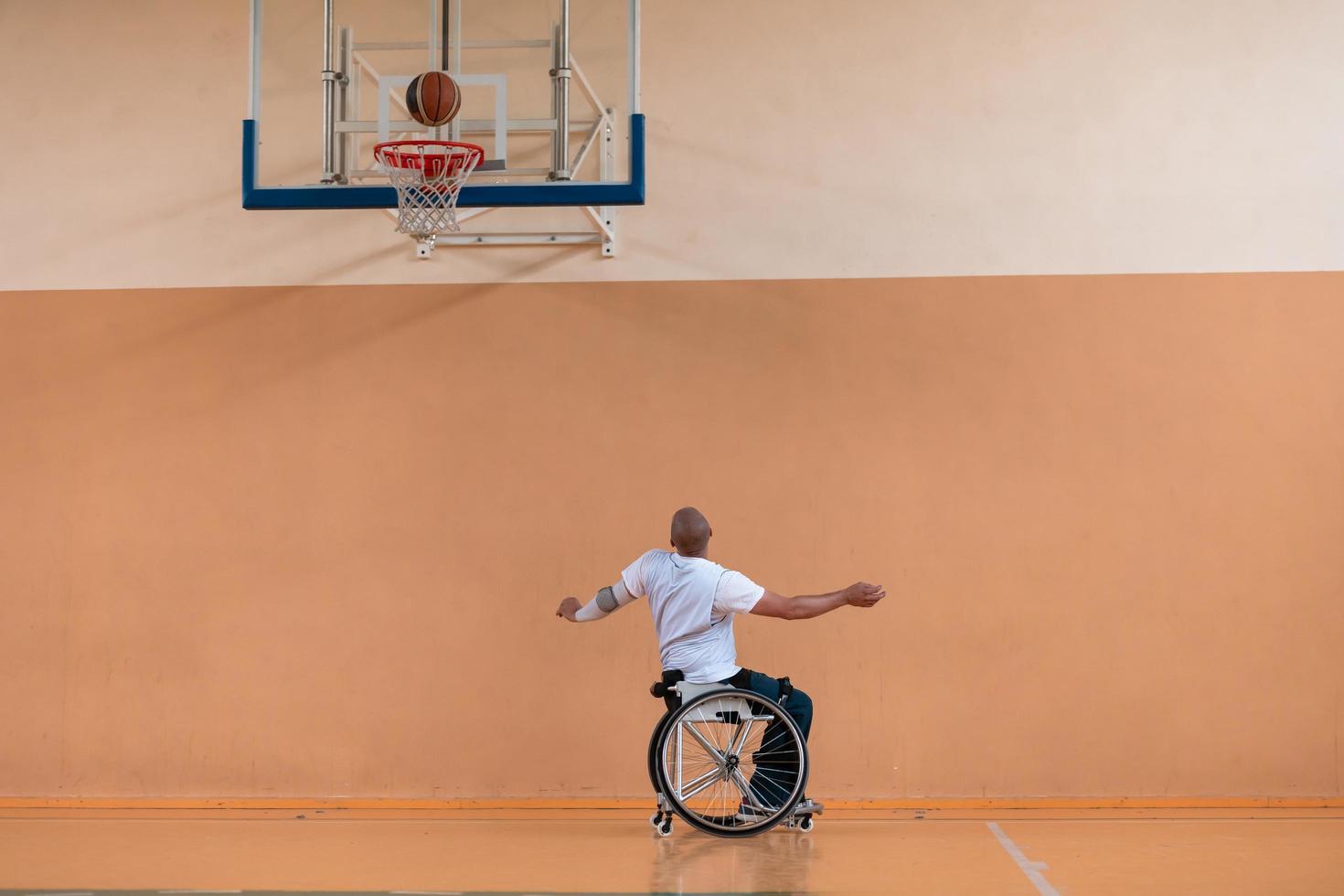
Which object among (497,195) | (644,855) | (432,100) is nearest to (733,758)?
(644,855)

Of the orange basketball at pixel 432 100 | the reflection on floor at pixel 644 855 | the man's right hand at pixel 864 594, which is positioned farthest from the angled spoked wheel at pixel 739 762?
the orange basketball at pixel 432 100

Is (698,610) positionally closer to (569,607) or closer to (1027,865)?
(569,607)

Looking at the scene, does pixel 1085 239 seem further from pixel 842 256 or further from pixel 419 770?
pixel 419 770

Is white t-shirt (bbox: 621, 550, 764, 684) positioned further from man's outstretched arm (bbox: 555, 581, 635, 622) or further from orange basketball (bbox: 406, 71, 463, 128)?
orange basketball (bbox: 406, 71, 463, 128)

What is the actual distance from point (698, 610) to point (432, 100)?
228cm

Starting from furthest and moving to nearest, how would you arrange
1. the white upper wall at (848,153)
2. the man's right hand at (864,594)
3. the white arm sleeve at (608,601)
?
the white upper wall at (848,153)
the white arm sleeve at (608,601)
the man's right hand at (864,594)

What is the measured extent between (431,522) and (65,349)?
2075mm

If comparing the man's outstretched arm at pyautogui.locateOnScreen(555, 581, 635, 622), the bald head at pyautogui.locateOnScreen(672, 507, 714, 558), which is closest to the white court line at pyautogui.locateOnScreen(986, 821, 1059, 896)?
the bald head at pyautogui.locateOnScreen(672, 507, 714, 558)

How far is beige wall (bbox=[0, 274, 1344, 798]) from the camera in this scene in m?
5.77

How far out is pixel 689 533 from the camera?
5.00m

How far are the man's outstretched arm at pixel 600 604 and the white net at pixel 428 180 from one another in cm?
165

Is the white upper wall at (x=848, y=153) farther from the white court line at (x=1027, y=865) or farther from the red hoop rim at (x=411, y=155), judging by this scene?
the white court line at (x=1027, y=865)

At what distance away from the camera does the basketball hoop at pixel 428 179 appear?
4.91 m

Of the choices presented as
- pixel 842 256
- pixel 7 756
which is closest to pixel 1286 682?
pixel 842 256
